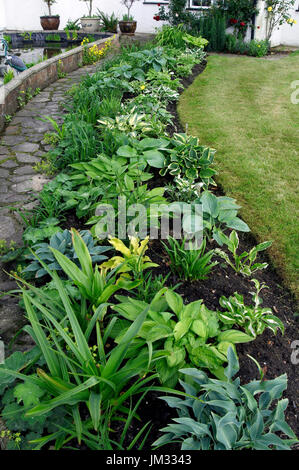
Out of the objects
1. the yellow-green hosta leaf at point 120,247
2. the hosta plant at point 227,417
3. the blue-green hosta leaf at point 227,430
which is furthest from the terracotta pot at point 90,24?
the blue-green hosta leaf at point 227,430

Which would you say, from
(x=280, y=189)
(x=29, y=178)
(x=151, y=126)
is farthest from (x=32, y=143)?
(x=280, y=189)

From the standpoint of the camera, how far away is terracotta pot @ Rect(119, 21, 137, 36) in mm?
11211

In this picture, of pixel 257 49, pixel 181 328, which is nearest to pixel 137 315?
pixel 181 328

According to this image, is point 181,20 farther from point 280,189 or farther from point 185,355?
point 185,355

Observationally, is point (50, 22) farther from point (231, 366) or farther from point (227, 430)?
point (227, 430)

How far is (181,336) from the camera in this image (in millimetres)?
1688

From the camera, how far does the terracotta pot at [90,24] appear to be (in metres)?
11.5

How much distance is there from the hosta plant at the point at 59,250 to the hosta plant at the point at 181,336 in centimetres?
51

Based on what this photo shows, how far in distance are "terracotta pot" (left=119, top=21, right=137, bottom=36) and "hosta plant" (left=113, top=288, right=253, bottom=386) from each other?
11.5 meters

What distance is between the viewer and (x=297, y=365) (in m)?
1.86

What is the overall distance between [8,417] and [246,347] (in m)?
1.14

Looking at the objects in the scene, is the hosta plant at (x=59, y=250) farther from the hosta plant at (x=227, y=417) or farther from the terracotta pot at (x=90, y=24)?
the terracotta pot at (x=90, y=24)

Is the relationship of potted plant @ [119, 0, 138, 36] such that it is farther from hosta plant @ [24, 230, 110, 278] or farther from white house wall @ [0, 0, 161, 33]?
hosta plant @ [24, 230, 110, 278]

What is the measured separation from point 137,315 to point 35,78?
5.14 meters
